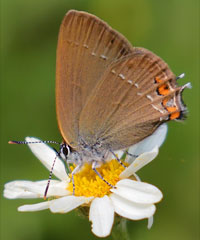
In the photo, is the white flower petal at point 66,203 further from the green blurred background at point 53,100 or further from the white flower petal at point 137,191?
the green blurred background at point 53,100

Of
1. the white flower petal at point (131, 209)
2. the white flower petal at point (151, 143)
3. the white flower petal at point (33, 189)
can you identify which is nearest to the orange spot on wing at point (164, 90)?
the white flower petal at point (151, 143)

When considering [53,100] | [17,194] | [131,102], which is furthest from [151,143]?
[53,100]

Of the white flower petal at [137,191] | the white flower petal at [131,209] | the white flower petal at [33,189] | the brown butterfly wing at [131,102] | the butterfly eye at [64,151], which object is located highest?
the brown butterfly wing at [131,102]

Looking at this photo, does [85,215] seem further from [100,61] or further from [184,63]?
[184,63]

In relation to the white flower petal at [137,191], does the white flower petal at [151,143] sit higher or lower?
higher

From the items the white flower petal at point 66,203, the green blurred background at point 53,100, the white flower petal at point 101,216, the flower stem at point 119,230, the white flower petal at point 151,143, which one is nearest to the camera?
the white flower petal at point 101,216

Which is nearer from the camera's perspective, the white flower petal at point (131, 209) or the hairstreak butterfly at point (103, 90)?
the white flower petal at point (131, 209)
